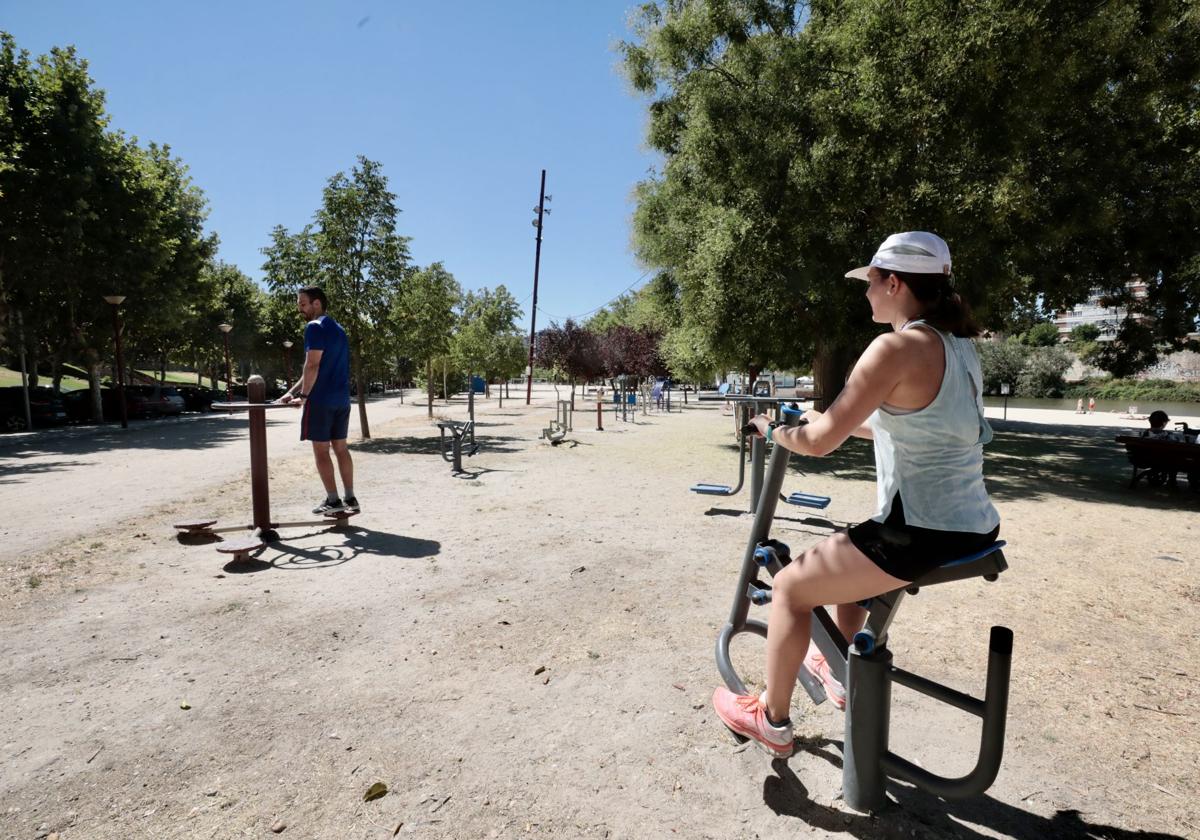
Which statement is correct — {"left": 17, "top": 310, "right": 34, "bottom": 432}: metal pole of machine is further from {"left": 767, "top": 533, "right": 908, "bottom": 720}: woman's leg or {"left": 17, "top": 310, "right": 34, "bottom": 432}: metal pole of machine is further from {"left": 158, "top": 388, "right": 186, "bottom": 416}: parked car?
{"left": 767, "top": 533, "right": 908, "bottom": 720}: woman's leg

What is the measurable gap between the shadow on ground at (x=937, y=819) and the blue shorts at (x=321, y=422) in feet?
15.6

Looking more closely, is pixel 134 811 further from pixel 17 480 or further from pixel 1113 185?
pixel 1113 185

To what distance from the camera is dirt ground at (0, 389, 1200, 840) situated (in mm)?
2174

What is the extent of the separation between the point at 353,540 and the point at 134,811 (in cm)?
373

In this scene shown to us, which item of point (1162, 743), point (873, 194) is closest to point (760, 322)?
point (873, 194)

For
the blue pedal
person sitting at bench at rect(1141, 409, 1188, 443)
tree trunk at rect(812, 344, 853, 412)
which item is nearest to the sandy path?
the blue pedal

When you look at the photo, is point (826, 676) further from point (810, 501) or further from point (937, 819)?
point (810, 501)

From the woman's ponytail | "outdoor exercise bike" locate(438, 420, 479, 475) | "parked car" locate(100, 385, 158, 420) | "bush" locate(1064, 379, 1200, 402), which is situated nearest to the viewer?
the woman's ponytail

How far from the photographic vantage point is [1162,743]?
104 inches

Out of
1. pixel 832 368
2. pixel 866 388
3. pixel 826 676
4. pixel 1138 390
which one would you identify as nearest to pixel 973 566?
pixel 866 388

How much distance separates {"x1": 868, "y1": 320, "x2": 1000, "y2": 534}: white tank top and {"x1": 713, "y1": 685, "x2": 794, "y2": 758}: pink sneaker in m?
0.94

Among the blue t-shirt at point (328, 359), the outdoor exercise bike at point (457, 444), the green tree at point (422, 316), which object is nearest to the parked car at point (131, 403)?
the green tree at point (422, 316)

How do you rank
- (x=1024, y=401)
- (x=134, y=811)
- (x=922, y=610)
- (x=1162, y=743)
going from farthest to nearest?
(x=1024, y=401) < (x=922, y=610) < (x=1162, y=743) < (x=134, y=811)

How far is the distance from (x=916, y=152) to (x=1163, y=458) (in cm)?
609
